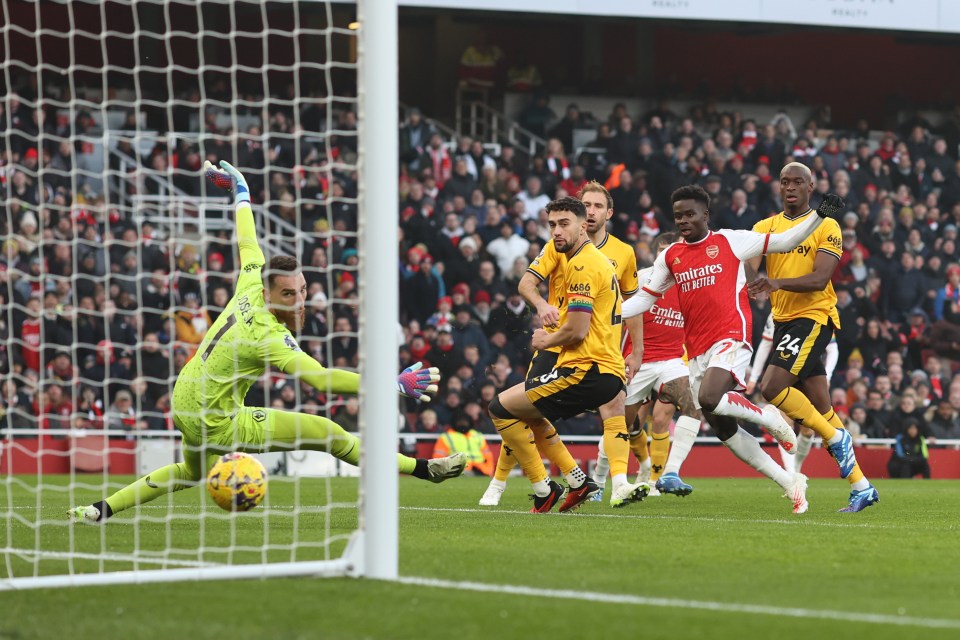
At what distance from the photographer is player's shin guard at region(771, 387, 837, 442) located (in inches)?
413

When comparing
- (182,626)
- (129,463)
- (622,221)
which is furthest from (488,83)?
(182,626)

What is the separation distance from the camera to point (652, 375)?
41.3 ft

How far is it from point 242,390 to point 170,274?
9.31ft

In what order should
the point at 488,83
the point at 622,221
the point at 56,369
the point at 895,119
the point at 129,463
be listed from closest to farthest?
the point at 56,369, the point at 129,463, the point at 622,221, the point at 488,83, the point at 895,119

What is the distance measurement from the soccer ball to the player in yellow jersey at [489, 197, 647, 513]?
2285 mm

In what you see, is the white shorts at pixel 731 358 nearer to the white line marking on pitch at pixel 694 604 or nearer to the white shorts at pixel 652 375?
the white shorts at pixel 652 375

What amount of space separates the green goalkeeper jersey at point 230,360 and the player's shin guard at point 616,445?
10.7 ft

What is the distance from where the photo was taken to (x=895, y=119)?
92.3 feet

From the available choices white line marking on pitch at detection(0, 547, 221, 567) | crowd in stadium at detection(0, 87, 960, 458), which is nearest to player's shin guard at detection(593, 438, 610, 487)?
crowd in stadium at detection(0, 87, 960, 458)

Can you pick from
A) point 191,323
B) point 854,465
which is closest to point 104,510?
point 854,465

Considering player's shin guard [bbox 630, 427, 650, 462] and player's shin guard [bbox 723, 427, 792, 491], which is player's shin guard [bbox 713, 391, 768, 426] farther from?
player's shin guard [bbox 630, 427, 650, 462]

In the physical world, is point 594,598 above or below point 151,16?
below

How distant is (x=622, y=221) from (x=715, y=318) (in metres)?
11.2

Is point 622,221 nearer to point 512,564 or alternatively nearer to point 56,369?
point 56,369
